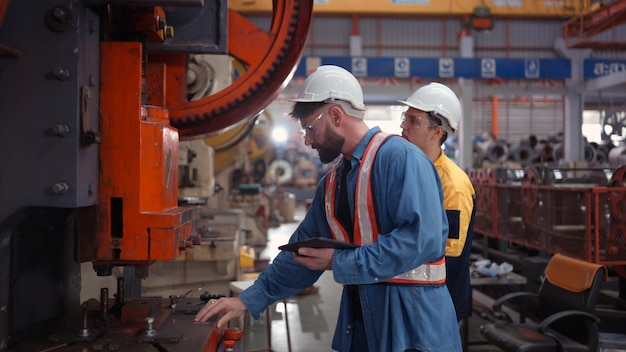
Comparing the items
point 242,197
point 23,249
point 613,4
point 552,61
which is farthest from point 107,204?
point 552,61

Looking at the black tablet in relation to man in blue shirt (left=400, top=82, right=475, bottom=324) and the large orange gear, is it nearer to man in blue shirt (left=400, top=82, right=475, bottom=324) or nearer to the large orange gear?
the large orange gear

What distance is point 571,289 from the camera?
3.52 meters

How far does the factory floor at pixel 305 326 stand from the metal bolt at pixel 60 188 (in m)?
3.01

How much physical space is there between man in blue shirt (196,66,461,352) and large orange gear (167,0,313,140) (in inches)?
12.4

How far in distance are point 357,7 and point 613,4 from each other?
5.96m

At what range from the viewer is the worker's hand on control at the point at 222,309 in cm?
170

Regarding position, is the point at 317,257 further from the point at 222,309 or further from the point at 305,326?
the point at 305,326

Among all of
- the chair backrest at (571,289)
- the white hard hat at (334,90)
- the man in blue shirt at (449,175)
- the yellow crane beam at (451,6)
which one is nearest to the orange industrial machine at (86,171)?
the white hard hat at (334,90)

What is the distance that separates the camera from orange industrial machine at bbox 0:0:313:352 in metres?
1.25

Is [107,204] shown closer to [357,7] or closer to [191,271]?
[191,271]

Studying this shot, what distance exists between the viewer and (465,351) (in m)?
4.06

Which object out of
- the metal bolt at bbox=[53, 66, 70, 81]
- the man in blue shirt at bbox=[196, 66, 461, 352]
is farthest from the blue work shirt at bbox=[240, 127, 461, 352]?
the metal bolt at bbox=[53, 66, 70, 81]

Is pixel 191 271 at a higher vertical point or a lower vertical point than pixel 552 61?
lower

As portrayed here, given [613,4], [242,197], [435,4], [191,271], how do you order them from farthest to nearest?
[435,4], [613,4], [242,197], [191,271]
